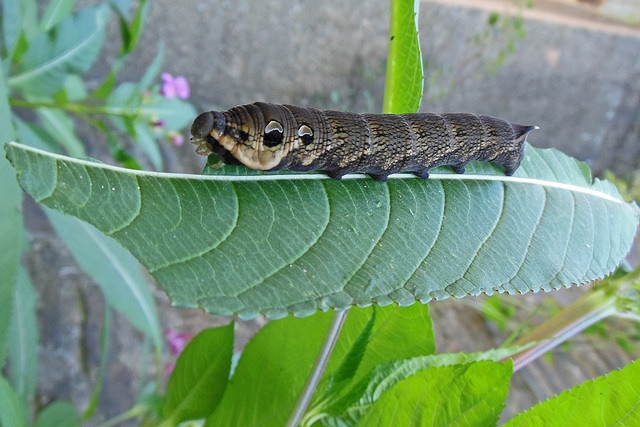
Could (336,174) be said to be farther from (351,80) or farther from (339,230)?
(351,80)

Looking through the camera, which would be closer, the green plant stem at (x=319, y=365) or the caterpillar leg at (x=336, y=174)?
the green plant stem at (x=319, y=365)

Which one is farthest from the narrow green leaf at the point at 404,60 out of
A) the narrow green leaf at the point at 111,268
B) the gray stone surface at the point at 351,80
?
the gray stone surface at the point at 351,80

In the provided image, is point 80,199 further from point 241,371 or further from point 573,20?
point 573,20

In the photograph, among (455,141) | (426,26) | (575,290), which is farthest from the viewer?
(575,290)

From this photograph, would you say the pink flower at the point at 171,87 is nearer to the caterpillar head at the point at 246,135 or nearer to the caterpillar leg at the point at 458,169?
the caterpillar head at the point at 246,135

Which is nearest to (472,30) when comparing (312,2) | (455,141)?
(312,2)

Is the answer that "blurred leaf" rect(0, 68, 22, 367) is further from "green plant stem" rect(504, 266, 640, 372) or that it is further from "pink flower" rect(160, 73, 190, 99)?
"pink flower" rect(160, 73, 190, 99)

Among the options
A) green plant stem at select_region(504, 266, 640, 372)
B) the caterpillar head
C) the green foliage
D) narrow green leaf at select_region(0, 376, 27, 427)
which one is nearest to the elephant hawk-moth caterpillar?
the caterpillar head
